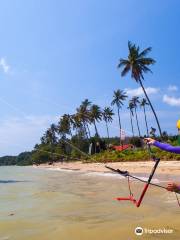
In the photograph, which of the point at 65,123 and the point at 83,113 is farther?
the point at 65,123

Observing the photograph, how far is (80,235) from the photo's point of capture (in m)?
7.88

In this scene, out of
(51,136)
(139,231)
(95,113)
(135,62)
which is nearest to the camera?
(139,231)

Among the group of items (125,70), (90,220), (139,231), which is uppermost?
(125,70)

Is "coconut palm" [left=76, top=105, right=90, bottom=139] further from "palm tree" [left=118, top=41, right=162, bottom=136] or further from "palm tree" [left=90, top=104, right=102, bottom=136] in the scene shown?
"palm tree" [left=118, top=41, right=162, bottom=136]

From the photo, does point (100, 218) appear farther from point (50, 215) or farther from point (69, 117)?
point (69, 117)

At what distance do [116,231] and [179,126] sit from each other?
2.84 m

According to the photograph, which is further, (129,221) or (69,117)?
(69,117)

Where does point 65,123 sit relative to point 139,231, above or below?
above

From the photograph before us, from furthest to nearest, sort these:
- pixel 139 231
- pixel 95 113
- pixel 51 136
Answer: pixel 51 136 < pixel 95 113 < pixel 139 231

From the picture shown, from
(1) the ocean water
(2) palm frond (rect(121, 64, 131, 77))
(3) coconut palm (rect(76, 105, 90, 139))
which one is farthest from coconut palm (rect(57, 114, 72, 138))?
(1) the ocean water

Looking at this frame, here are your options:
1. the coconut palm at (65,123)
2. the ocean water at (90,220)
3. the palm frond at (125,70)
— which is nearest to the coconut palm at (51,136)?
the coconut palm at (65,123)

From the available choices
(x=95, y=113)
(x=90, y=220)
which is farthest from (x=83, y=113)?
(x=90, y=220)

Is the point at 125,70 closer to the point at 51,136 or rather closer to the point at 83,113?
the point at 83,113

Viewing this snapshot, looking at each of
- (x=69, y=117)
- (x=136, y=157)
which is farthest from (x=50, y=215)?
(x=69, y=117)
